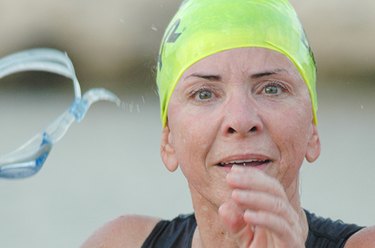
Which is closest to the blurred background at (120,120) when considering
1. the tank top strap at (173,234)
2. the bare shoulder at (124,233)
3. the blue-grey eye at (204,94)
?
the bare shoulder at (124,233)

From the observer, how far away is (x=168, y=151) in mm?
3492

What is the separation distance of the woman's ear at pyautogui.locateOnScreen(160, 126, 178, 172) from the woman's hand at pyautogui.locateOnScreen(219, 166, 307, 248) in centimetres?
73

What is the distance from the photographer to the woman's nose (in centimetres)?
304

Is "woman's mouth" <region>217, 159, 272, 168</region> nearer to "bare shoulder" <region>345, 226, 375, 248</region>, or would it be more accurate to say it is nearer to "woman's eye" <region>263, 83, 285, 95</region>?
"woman's eye" <region>263, 83, 285, 95</region>

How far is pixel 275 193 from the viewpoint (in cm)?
262

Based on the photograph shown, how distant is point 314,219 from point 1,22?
939 cm

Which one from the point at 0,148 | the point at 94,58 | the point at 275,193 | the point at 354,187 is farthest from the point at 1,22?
the point at 275,193

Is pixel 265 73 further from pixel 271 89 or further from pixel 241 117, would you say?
pixel 241 117

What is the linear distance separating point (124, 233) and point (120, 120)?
623cm

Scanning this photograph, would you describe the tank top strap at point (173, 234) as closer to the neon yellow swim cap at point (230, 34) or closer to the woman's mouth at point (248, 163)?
the neon yellow swim cap at point (230, 34)

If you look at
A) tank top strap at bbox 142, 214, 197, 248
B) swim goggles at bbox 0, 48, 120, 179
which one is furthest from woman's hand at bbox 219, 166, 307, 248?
swim goggles at bbox 0, 48, 120, 179

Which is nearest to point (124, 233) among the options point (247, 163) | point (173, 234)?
point (173, 234)

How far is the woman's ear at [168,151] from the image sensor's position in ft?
11.4

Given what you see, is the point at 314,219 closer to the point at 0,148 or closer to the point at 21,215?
the point at 21,215
